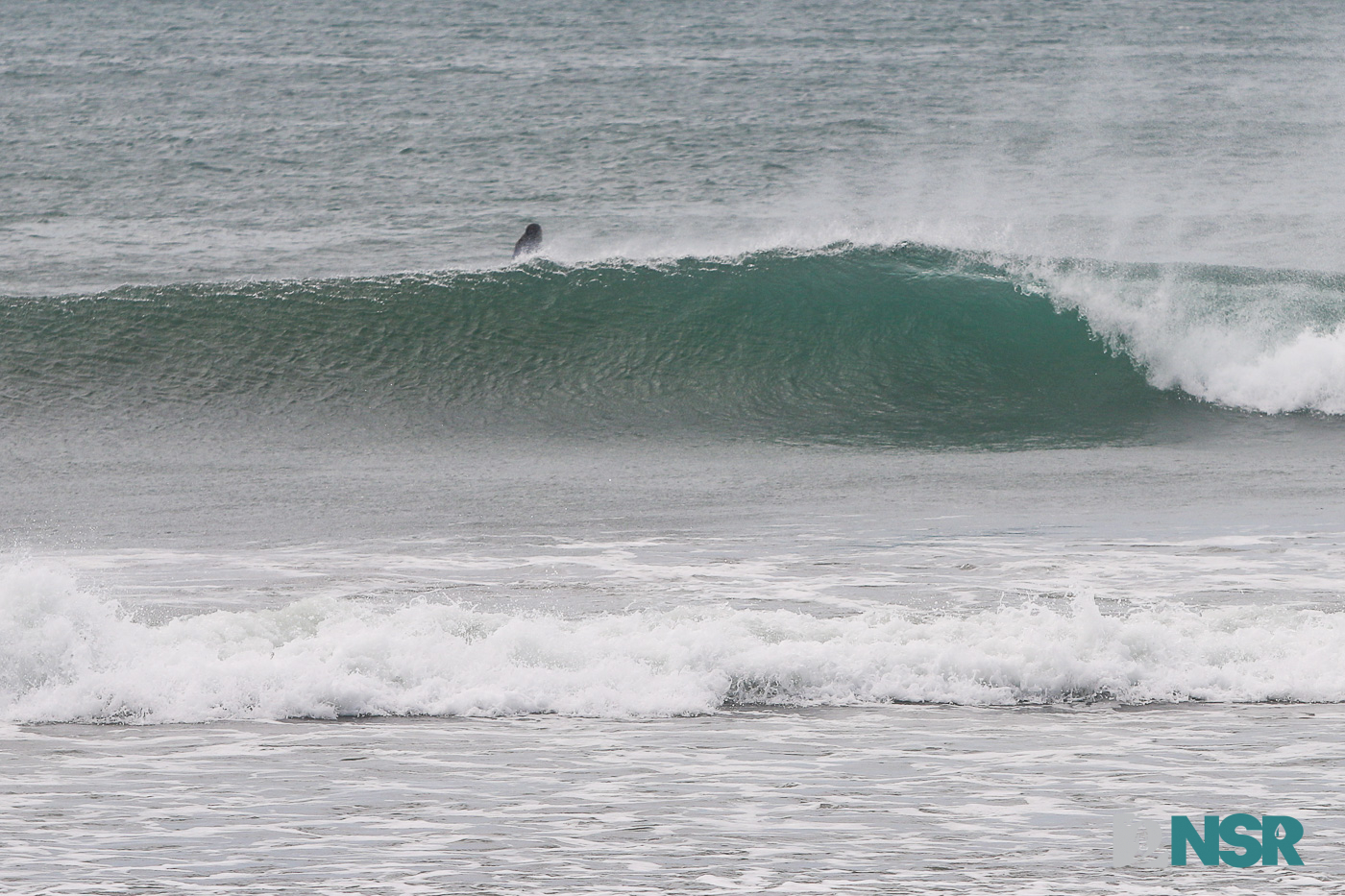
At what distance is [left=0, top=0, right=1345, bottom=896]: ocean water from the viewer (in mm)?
4406

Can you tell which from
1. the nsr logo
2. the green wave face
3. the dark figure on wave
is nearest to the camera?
the nsr logo

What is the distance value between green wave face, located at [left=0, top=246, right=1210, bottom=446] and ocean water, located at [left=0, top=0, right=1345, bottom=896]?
0.19 feet

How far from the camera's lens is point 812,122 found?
27094 millimetres

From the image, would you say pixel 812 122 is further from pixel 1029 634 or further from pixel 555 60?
pixel 1029 634

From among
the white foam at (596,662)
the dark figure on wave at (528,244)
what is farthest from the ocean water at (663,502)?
the dark figure on wave at (528,244)

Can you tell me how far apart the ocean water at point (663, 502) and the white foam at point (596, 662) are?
20mm

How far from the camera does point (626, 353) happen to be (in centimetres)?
1308

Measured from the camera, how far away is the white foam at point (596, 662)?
563 centimetres

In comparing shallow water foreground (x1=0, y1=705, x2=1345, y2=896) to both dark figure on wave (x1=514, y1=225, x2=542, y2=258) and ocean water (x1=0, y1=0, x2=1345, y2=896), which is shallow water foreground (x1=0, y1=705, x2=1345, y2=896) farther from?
dark figure on wave (x1=514, y1=225, x2=542, y2=258)

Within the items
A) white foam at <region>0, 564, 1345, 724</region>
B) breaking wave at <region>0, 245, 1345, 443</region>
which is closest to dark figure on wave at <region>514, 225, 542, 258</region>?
breaking wave at <region>0, 245, 1345, 443</region>

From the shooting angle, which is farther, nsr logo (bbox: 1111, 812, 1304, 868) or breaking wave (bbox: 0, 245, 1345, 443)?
breaking wave (bbox: 0, 245, 1345, 443)

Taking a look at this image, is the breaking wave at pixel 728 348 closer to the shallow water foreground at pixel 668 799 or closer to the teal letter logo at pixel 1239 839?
the shallow water foreground at pixel 668 799

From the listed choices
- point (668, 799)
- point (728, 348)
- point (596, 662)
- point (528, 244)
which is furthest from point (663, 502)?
point (528, 244)

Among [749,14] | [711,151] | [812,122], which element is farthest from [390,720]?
[749,14]
